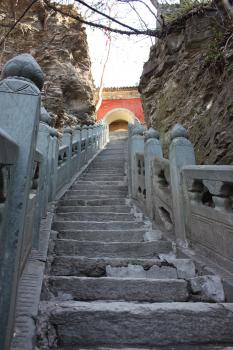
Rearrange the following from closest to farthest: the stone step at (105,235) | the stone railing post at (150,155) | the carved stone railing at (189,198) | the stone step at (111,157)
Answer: the carved stone railing at (189,198)
the stone step at (105,235)
the stone railing post at (150,155)
the stone step at (111,157)

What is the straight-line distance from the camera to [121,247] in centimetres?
347

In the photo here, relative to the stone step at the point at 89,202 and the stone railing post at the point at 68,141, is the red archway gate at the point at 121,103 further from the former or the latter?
the stone step at the point at 89,202

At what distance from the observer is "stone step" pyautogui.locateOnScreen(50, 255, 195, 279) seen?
2.89 meters

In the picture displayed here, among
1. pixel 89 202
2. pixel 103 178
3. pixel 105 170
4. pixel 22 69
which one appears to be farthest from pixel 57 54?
pixel 22 69

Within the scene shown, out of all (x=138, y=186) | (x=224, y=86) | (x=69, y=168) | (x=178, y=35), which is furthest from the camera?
(x=178, y=35)

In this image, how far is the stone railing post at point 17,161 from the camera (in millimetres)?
1459

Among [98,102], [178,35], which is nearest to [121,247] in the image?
[178,35]

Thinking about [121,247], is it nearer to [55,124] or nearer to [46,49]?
[55,124]

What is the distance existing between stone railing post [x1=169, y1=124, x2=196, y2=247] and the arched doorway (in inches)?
758

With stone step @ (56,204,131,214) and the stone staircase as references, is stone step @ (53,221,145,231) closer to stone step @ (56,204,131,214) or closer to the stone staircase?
the stone staircase

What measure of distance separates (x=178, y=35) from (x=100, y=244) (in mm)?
6813

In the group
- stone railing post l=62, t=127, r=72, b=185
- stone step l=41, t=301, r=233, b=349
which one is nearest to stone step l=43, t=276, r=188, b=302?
stone step l=41, t=301, r=233, b=349

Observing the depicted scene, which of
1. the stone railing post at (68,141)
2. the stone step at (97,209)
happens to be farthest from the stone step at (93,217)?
the stone railing post at (68,141)

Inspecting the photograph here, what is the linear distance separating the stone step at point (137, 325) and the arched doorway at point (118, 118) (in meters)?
20.9
